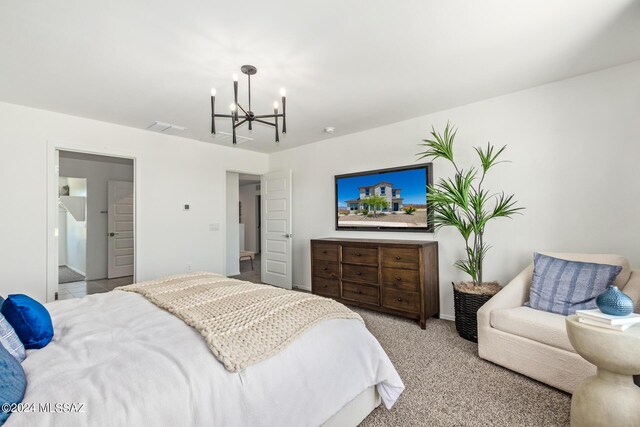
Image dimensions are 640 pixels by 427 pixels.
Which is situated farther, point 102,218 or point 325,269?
point 102,218

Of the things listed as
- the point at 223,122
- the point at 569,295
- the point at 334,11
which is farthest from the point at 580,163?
the point at 223,122

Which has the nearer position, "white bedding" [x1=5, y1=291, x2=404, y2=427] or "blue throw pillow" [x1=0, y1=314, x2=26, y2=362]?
"white bedding" [x1=5, y1=291, x2=404, y2=427]

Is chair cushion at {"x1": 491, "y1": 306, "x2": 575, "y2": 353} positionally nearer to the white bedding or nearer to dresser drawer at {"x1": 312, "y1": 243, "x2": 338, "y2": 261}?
the white bedding

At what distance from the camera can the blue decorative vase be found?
151cm

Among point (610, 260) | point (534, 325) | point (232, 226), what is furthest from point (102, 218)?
point (610, 260)


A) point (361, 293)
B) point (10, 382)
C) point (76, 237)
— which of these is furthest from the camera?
point (76, 237)

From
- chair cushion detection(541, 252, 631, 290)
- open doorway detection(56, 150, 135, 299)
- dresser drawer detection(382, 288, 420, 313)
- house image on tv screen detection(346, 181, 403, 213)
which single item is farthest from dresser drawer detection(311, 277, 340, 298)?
open doorway detection(56, 150, 135, 299)

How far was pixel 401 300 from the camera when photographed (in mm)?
3340

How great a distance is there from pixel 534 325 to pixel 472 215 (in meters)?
1.29

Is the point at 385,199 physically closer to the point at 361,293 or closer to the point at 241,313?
the point at 361,293

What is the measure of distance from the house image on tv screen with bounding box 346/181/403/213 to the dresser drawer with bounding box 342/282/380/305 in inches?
42.3

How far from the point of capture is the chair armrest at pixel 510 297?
2420mm

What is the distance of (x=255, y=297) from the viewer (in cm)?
183

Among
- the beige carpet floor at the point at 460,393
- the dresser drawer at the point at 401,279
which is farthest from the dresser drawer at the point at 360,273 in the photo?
the beige carpet floor at the point at 460,393
